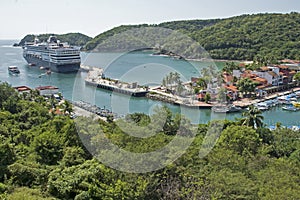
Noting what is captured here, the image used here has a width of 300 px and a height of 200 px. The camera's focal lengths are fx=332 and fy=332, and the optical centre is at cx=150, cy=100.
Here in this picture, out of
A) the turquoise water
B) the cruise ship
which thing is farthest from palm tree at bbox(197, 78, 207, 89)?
the cruise ship

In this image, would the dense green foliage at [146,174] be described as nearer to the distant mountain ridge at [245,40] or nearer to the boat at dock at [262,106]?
the boat at dock at [262,106]

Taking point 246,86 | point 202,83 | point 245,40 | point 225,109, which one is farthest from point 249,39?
point 225,109

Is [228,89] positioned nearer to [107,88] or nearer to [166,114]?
[107,88]

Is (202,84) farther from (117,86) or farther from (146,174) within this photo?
(146,174)

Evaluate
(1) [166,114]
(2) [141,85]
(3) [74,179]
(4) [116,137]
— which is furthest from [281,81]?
(3) [74,179]

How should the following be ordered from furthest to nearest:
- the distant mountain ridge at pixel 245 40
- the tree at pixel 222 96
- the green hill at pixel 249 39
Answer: the green hill at pixel 249 39 → the distant mountain ridge at pixel 245 40 → the tree at pixel 222 96

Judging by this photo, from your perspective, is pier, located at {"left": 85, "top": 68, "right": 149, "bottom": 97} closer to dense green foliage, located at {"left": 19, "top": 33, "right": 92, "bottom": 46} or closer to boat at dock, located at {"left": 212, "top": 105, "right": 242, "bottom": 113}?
boat at dock, located at {"left": 212, "top": 105, "right": 242, "bottom": 113}

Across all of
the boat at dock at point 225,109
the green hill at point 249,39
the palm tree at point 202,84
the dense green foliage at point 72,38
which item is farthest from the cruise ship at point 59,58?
the dense green foliage at point 72,38

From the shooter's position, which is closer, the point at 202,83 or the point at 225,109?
the point at 225,109

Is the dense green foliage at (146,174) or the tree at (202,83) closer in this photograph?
the dense green foliage at (146,174)

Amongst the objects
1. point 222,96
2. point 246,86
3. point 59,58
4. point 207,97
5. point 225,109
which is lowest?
point 225,109

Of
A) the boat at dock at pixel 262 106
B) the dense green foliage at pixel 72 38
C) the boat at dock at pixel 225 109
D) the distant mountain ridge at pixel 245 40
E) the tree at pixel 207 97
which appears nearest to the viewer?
the boat at dock at pixel 225 109
